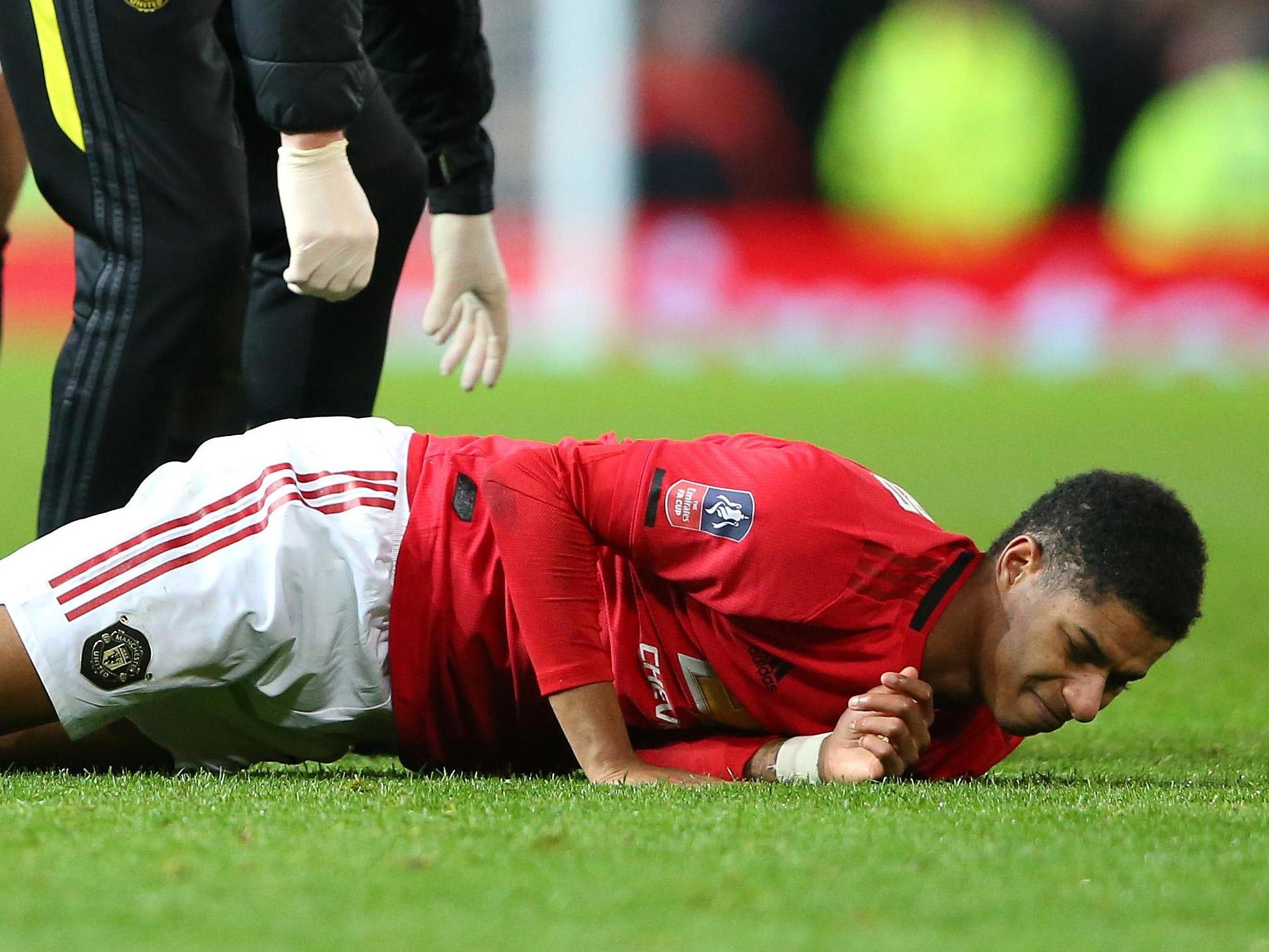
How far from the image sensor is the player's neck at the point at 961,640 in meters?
2.34

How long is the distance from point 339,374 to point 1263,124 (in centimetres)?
1046

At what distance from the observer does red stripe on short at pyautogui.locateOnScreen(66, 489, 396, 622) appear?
7.66ft

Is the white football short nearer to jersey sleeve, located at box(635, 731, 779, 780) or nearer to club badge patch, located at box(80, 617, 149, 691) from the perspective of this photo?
club badge patch, located at box(80, 617, 149, 691)

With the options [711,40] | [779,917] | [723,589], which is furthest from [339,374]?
[711,40]

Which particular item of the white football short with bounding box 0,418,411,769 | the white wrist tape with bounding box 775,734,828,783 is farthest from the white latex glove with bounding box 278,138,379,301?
the white wrist tape with bounding box 775,734,828,783

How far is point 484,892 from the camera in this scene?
166 cm

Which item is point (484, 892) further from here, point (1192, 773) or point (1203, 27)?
point (1203, 27)

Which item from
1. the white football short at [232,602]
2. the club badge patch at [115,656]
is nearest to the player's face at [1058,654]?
the white football short at [232,602]

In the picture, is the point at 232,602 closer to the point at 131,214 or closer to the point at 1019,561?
the point at 131,214

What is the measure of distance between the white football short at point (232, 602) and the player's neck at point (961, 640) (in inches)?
26.2

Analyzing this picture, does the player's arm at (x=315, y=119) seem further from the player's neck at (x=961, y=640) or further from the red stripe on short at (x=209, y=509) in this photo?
the player's neck at (x=961, y=640)

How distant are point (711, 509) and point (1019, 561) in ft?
1.22

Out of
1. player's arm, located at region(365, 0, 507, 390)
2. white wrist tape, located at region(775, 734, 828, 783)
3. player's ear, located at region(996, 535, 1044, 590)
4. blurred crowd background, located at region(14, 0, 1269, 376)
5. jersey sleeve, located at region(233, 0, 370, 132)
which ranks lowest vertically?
blurred crowd background, located at region(14, 0, 1269, 376)

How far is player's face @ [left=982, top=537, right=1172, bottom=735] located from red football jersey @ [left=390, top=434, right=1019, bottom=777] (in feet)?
0.32
